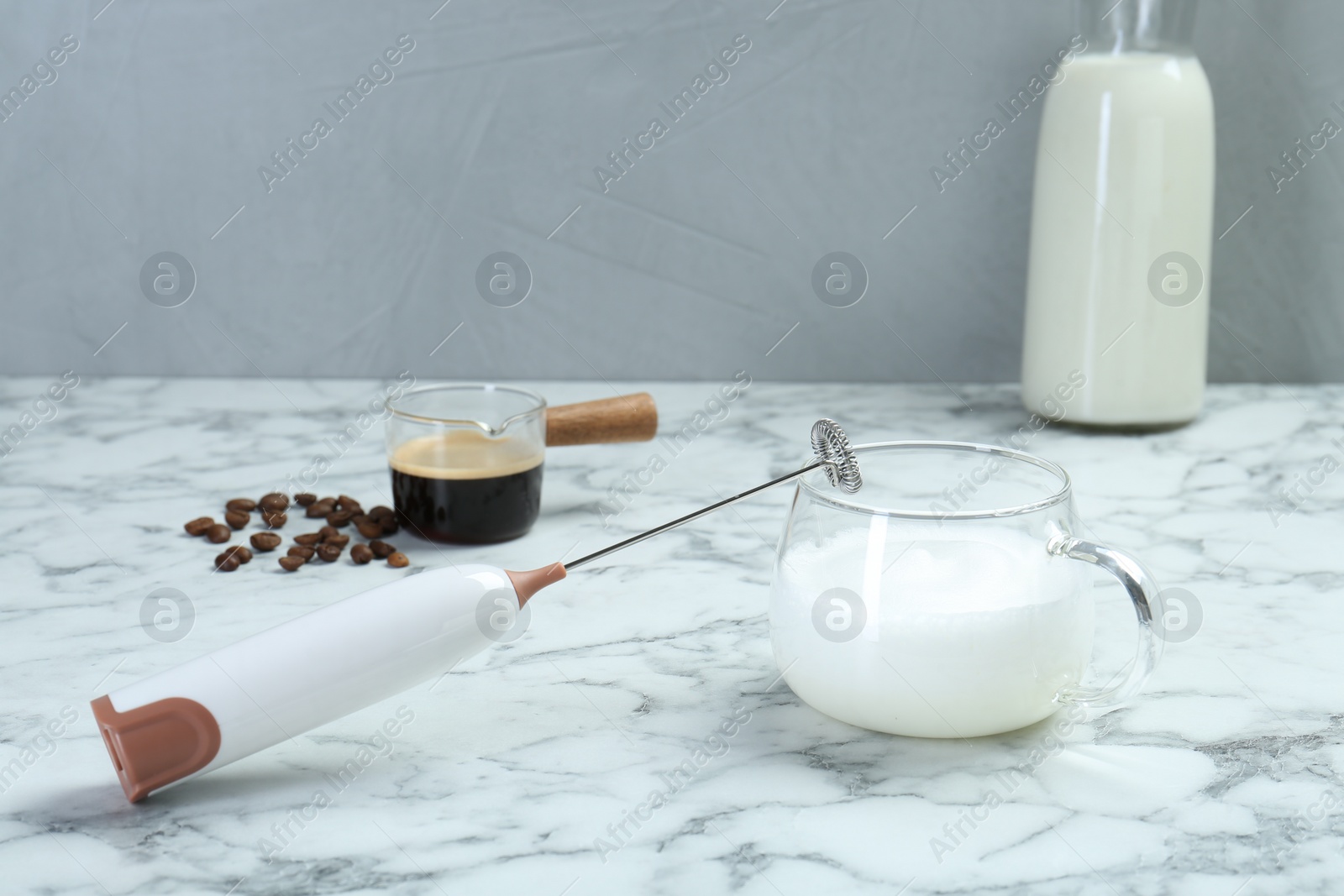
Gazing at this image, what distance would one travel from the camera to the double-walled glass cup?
0.86 meters

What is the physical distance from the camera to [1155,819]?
21.0 inches

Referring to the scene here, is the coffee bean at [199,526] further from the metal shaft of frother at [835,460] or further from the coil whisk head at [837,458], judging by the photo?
the coil whisk head at [837,458]

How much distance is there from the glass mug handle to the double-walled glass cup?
42 centimetres

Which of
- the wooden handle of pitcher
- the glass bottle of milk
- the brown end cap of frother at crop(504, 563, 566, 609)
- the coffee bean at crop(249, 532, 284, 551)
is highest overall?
the glass bottle of milk

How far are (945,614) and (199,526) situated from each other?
1.85 feet

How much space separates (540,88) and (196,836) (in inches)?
34.6

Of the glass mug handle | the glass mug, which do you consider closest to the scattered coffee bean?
the glass mug

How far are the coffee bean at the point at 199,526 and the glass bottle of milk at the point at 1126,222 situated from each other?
0.75m

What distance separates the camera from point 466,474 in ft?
2.80

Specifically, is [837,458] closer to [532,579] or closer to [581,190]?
[532,579]

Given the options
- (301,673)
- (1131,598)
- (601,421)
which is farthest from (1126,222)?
(301,673)

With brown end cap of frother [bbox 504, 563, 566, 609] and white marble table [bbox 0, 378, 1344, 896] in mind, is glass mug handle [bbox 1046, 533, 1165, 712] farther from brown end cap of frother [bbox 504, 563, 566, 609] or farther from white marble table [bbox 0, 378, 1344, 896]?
brown end cap of frother [bbox 504, 563, 566, 609]

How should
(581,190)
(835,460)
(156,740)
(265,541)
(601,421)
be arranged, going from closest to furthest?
(156,740), (835,460), (265,541), (601,421), (581,190)

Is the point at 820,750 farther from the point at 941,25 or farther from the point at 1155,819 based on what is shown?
the point at 941,25
